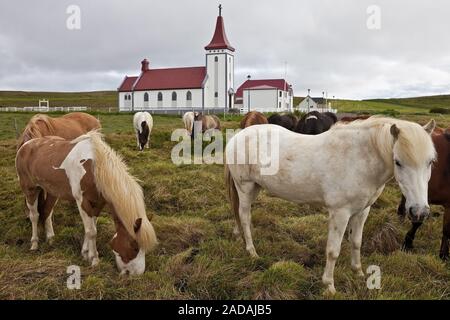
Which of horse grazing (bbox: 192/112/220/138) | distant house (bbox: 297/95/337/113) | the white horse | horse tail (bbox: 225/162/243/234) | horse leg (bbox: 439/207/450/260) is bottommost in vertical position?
horse leg (bbox: 439/207/450/260)

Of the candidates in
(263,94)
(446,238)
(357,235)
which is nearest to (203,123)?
(446,238)

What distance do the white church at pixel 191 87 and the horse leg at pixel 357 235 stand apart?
3928 cm

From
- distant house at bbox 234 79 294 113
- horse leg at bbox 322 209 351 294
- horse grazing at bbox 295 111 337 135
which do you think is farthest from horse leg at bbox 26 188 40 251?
distant house at bbox 234 79 294 113

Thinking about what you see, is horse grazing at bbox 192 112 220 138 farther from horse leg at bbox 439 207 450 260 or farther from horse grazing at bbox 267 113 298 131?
horse leg at bbox 439 207 450 260

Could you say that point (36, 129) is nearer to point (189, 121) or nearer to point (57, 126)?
point (57, 126)

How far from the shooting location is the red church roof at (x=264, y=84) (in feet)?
160

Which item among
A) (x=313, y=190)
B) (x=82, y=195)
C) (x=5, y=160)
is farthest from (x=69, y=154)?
(x=5, y=160)

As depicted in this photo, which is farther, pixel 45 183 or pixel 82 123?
pixel 82 123

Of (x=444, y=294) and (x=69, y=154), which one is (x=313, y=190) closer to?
(x=444, y=294)

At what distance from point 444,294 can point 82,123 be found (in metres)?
7.82

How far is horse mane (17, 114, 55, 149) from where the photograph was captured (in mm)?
6418

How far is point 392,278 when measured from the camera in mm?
3979

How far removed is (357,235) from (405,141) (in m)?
1.40

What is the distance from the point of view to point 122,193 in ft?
14.1
